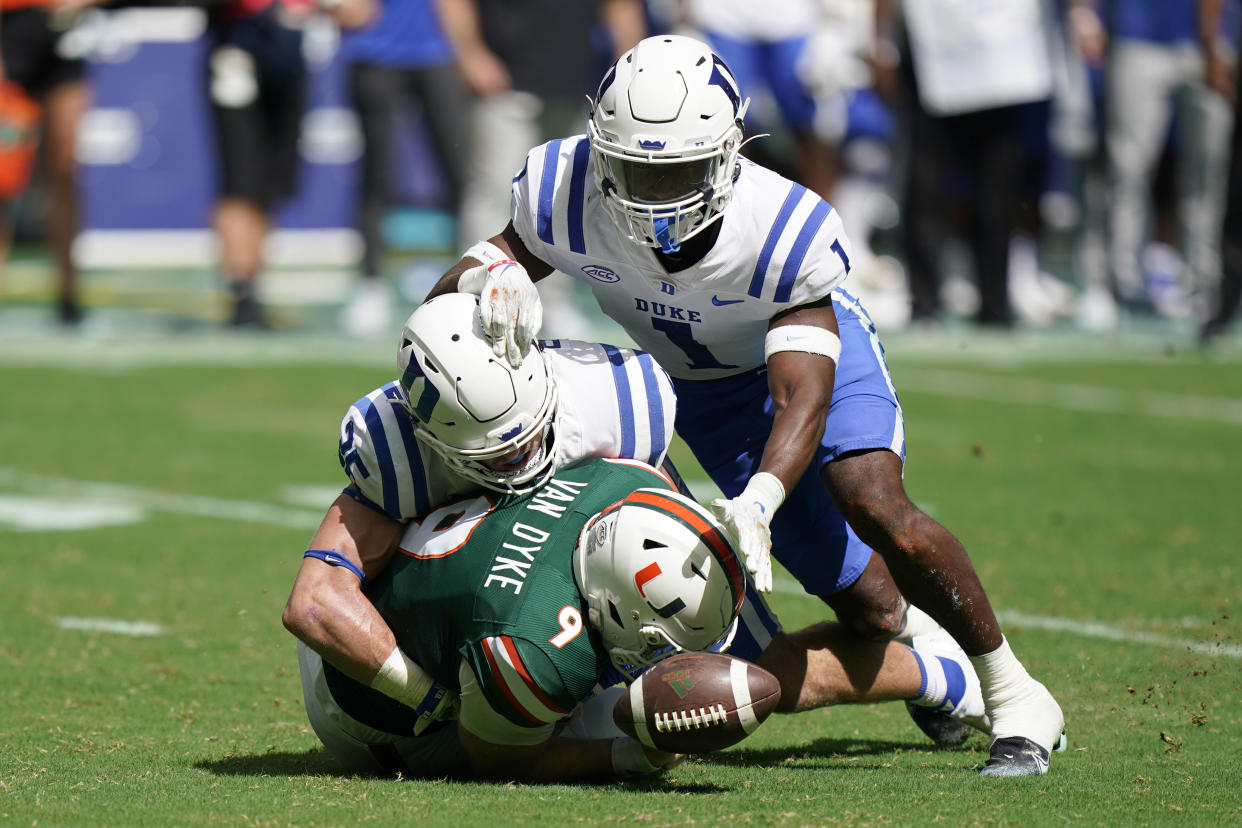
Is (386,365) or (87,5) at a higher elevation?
(87,5)

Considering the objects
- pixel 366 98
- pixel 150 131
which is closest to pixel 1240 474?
pixel 366 98

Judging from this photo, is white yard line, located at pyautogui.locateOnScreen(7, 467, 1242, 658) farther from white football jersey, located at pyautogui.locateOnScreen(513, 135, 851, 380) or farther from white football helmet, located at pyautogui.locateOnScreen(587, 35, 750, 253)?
white football helmet, located at pyautogui.locateOnScreen(587, 35, 750, 253)

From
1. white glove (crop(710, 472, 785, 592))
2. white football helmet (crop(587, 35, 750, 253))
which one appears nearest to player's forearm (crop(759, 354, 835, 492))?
white glove (crop(710, 472, 785, 592))

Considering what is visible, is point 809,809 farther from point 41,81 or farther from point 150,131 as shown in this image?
point 150,131

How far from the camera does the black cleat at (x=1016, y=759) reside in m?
3.66

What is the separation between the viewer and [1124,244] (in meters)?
11.9

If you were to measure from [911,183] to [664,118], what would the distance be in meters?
7.26

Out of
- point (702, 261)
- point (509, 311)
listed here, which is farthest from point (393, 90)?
point (509, 311)

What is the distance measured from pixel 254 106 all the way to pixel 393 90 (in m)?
0.92

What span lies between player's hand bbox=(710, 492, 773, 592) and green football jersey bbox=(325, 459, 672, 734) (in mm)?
302

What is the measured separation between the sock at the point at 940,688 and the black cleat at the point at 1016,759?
38cm

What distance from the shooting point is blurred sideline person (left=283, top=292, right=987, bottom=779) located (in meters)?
3.48

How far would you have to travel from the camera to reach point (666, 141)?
3791 millimetres

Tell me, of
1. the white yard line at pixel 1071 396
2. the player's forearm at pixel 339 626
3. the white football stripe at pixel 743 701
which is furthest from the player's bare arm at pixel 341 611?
the white yard line at pixel 1071 396
